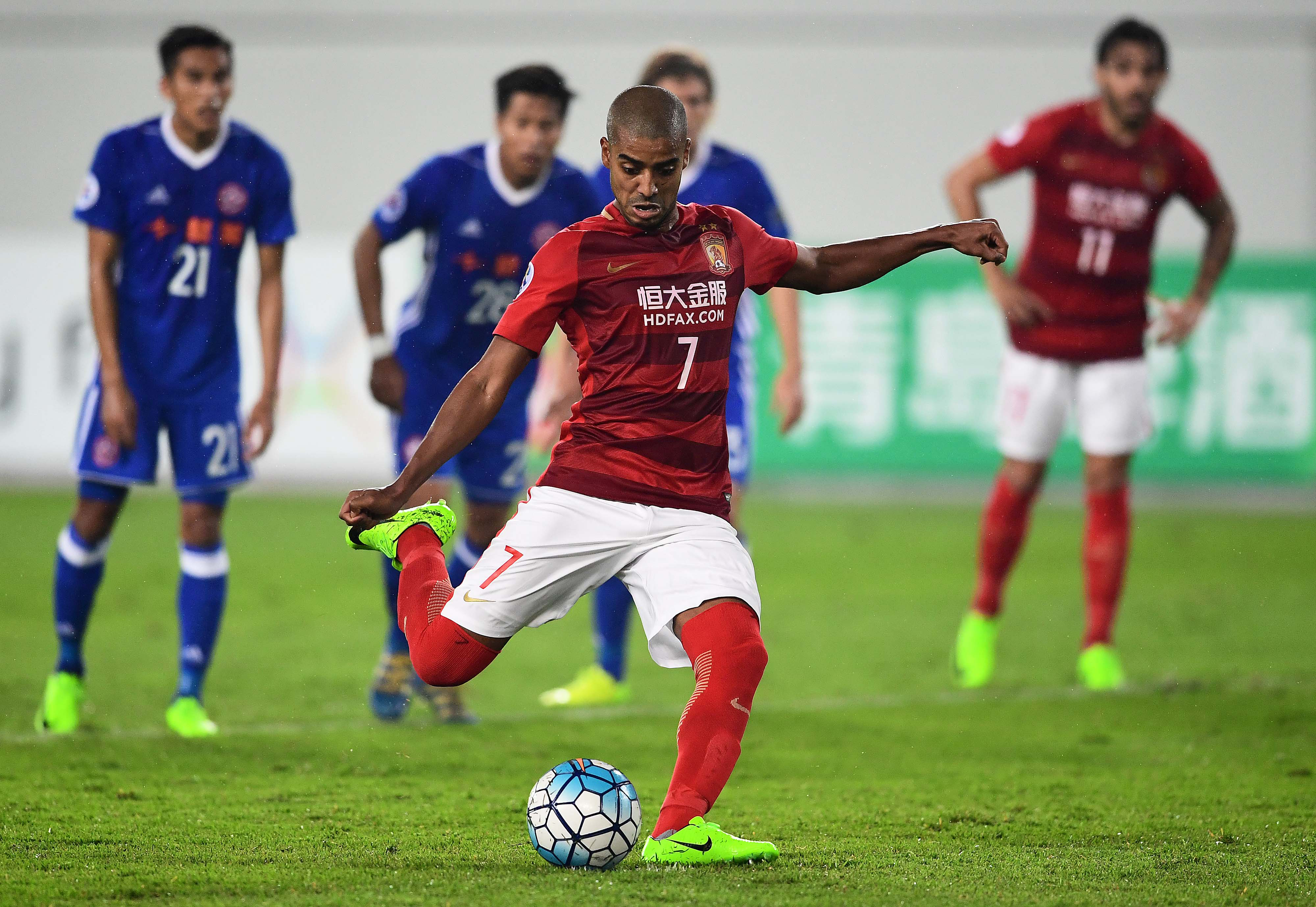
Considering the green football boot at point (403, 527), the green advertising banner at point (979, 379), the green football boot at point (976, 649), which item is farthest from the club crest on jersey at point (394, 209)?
the green advertising banner at point (979, 379)

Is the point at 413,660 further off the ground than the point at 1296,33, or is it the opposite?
the point at 1296,33

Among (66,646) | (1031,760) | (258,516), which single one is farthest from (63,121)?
(1031,760)

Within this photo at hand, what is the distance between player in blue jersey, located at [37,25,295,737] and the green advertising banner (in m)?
8.20

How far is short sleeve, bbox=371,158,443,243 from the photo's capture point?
18.1 ft

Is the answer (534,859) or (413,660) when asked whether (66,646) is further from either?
(534,859)

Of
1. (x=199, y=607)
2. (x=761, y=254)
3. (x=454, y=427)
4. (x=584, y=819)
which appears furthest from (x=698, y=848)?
(x=199, y=607)

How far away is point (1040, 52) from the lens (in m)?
16.6

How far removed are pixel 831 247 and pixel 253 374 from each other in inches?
371

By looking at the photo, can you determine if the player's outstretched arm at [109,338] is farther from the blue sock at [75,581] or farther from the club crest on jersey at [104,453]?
the blue sock at [75,581]

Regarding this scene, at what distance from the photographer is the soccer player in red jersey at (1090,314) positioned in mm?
6574

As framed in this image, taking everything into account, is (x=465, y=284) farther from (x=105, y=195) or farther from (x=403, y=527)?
(x=403, y=527)

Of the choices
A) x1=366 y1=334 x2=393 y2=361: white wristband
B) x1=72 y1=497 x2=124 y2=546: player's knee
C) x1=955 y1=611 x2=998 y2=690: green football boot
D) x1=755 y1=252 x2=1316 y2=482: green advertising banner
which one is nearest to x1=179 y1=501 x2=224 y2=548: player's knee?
x1=72 y1=497 x2=124 y2=546: player's knee

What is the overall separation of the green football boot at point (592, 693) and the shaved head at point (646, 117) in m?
3.02

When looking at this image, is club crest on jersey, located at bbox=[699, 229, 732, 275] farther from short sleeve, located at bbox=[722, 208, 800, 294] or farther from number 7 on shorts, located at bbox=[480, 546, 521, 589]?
number 7 on shorts, located at bbox=[480, 546, 521, 589]
